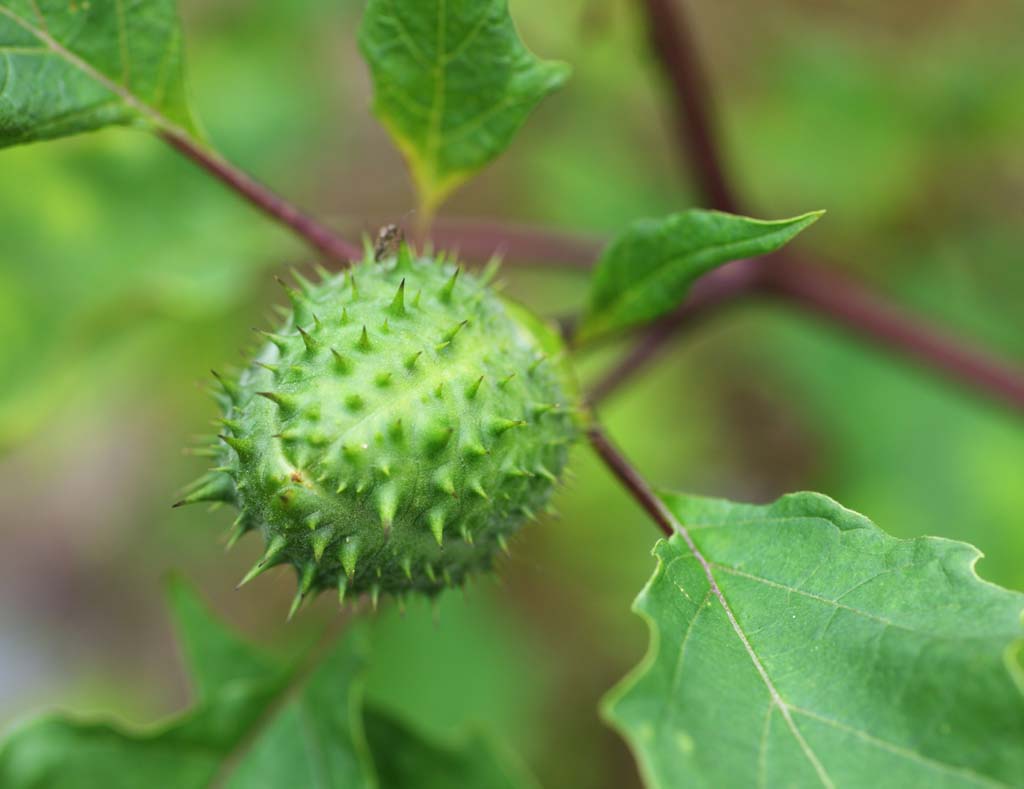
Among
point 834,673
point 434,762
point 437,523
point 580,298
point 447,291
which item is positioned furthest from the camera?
point 580,298

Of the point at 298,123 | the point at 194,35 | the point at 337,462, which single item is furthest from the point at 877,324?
the point at 194,35

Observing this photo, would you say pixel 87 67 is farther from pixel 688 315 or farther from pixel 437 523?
pixel 688 315

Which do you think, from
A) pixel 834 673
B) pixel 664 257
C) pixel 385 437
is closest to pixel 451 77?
pixel 664 257

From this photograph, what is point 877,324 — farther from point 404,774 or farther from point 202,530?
point 202,530

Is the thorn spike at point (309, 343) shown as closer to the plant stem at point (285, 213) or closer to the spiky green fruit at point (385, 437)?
the spiky green fruit at point (385, 437)

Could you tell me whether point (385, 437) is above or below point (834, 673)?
above

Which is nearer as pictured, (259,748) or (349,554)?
(349,554)
